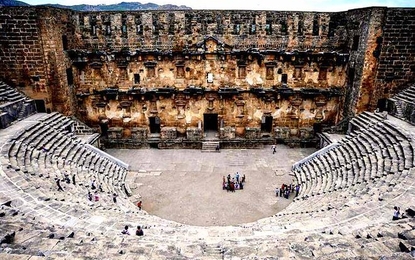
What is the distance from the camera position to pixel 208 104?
824 inches

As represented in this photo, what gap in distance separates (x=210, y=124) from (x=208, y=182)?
8.13m

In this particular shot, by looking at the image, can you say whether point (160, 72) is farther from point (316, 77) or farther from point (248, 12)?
point (316, 77)

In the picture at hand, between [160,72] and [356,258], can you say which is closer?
[356,258]

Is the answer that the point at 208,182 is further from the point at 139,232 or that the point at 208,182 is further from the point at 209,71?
the point at 209,71

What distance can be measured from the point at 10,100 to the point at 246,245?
1602 cm

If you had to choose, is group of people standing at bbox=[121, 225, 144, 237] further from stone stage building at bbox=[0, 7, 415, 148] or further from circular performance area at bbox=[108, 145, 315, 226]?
stone stage building at bbox=[0, 7, 415, 148]

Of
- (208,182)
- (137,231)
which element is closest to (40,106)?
(208,182)

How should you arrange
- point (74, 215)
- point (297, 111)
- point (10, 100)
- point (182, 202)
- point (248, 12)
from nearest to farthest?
1. point (74, 215)
2. point (182, 202)
3. point (10, 100)
4. point (248, 12)
5. point (297, 111)

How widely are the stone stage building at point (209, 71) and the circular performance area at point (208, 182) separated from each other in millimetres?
1497

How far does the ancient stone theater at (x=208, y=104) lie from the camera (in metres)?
10.1

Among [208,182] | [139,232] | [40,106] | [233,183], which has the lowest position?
[208,182]

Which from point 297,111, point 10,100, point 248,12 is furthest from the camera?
point 297,111

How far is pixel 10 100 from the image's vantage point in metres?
16.6

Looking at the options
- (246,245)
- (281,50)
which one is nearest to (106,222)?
(246,245)
